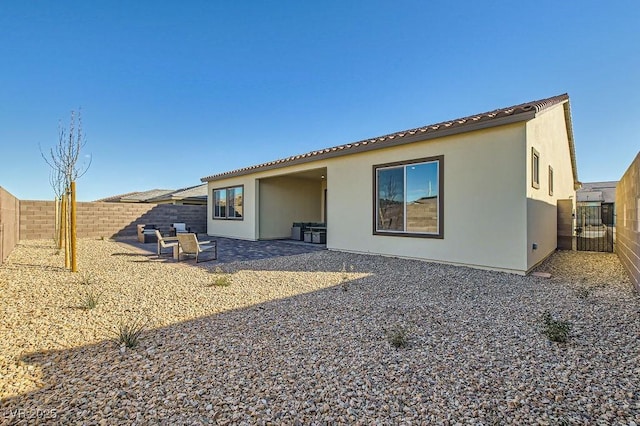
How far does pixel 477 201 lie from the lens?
6977mm

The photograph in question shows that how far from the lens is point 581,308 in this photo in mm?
4418

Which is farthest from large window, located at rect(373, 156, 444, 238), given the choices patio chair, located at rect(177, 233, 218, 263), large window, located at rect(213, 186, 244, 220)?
large window, located at rect(213, 186, 244, 220)

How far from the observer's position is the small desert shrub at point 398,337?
3215 millimetres

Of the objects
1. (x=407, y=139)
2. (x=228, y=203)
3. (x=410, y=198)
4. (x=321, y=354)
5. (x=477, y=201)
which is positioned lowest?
(x=321, y=354)

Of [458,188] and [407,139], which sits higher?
[407,139]

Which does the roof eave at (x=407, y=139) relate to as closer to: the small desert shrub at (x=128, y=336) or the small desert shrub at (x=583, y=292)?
the small desert shrub at (x=583, y=292)

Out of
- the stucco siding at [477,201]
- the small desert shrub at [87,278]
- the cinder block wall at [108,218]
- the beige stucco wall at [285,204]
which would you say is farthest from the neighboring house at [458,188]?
the cinder block wall at [108,218]

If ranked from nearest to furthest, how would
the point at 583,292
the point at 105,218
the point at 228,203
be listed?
1. the point at 583,292
2. the point at 228,203
3. the point at 105,218

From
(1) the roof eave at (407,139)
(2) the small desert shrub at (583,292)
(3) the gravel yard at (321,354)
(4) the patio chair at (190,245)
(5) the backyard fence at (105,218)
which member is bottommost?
(3) the gravel yard at (321,354)

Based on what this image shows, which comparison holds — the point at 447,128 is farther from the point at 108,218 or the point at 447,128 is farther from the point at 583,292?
the point at 108,218

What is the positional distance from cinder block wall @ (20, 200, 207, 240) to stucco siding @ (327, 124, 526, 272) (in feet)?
41.3

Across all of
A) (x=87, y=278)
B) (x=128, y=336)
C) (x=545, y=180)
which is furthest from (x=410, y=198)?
(x=87, y=278)

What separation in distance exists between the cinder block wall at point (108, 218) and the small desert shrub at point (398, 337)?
15.8 meters

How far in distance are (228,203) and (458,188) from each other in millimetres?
11179
